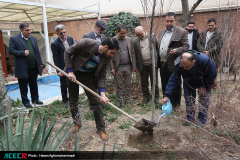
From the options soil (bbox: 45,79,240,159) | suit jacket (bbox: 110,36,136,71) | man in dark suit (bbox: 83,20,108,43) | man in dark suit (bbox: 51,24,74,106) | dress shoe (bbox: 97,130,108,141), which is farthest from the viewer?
suit jacket (bbox: 110,36,136,71)

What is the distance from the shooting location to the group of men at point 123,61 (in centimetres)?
331

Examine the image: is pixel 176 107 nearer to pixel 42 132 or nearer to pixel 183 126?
pixel 183 126

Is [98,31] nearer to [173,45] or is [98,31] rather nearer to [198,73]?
[173,45]

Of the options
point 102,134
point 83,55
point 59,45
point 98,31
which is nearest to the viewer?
point 83,55

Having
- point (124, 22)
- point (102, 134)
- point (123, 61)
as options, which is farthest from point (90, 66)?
point (124, 22)

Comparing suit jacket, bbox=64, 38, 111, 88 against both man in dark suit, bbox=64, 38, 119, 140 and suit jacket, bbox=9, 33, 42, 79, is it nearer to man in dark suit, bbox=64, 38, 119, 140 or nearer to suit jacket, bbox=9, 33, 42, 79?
man in dark suit, bbox=64, 38, 119, 140

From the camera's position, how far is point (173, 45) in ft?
14.8

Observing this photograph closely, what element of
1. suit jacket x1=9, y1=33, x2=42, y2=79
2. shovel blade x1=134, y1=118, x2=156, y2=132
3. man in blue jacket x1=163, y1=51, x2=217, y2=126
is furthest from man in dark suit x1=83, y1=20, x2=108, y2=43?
shovel blade x1=134, y1=118, x2=156, y2=132

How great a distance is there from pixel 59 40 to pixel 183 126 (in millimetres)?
3389

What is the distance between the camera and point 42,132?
2025 millimetres

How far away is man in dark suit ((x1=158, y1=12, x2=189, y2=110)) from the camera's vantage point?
4387 millimetres

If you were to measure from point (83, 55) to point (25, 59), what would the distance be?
2.11 metres

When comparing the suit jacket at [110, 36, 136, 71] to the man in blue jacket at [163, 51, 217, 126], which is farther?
the suit jacket at [110, 36, 136, 71]

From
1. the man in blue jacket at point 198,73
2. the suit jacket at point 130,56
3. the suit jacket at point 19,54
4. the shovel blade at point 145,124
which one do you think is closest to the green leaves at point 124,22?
the suit jacket at point 130,56
